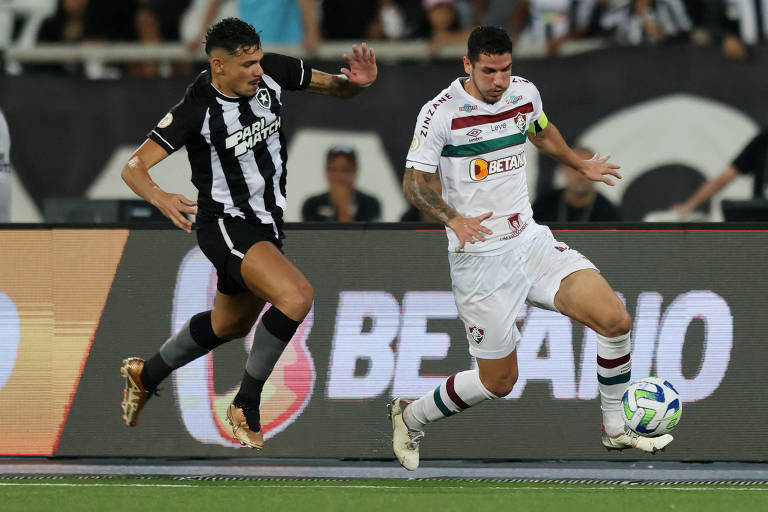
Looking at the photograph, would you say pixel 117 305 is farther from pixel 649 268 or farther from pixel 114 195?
pixel 649 268

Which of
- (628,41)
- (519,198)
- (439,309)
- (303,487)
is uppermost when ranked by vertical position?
(628,41)

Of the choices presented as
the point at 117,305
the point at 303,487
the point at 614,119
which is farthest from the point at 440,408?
the point at 614,119

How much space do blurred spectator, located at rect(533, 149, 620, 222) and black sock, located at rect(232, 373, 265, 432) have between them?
9.10 feet

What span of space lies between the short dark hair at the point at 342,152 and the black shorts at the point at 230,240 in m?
2.40

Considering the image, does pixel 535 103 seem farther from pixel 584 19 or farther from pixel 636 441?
pixel 584 19

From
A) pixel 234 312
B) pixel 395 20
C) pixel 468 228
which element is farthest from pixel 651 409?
pixel 395 20

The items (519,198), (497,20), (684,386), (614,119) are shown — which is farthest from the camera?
(497,20)

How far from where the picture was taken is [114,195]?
10.2 meters

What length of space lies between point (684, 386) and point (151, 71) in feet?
16.1

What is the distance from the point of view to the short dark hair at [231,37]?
6.88 meters

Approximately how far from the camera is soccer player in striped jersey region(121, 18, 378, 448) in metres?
6.89

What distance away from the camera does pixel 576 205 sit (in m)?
9.04

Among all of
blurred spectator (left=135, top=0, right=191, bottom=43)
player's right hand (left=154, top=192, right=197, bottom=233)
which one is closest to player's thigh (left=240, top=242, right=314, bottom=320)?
player's right hand (left=154, top=192, right=197, bottom=233)

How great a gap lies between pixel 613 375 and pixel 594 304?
0.46m
